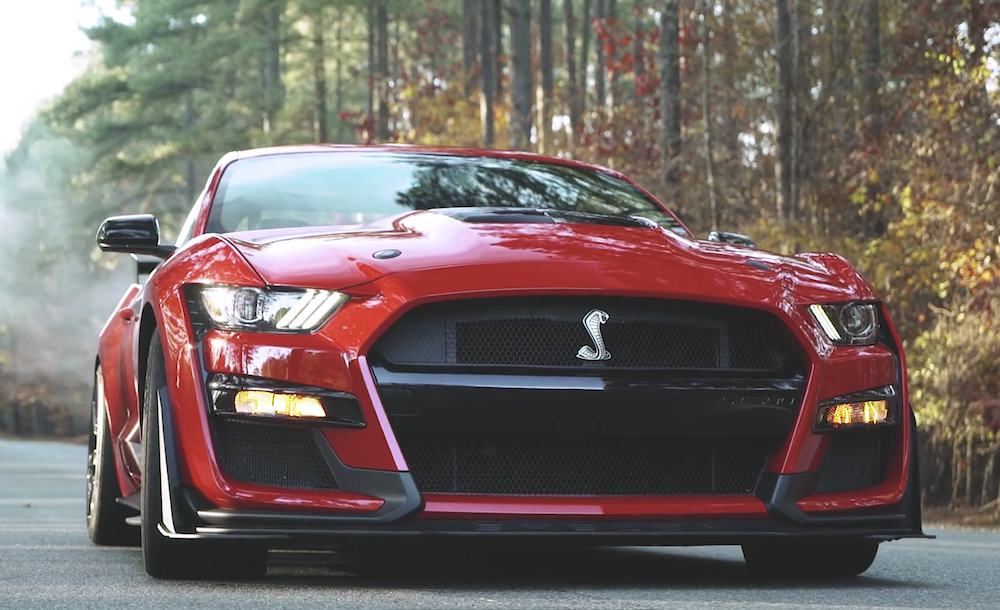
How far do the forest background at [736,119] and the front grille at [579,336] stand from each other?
32.4ft

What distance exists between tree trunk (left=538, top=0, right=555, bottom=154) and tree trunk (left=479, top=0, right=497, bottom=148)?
3.52 feet

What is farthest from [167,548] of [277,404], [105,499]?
[105,499]

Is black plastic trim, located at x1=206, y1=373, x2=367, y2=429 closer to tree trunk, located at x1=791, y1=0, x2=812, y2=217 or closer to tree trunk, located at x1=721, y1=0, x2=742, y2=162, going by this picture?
tree trunk, located at x1=791, y1=0, x2=812, y2=217

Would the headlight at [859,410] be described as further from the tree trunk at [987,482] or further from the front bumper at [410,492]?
the tree trunk at [987,482]

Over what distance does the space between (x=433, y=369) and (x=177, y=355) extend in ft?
2.42

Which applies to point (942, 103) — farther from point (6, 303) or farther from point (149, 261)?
point (6, 303)

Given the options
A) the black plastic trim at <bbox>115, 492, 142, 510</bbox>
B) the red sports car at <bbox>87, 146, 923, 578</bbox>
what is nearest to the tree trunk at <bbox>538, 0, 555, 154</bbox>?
the black plastic trim at <bbox>115, 492, 142, 510</bbox>

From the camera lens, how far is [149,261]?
654cm

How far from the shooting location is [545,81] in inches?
1644

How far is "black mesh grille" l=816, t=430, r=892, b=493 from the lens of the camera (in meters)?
4.71

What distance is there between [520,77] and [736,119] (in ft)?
14.9

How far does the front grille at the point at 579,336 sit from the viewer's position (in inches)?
175

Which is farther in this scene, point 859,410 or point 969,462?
point 969,462

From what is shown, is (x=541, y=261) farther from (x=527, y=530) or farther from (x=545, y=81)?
(x=545, y=81)
